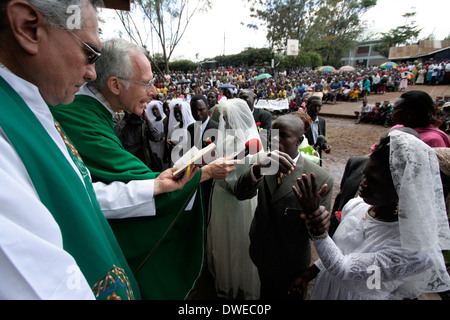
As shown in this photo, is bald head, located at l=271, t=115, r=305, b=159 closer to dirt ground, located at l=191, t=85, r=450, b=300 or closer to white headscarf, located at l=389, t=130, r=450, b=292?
white headscarf, located at l=389, t=130, r=450, b=292

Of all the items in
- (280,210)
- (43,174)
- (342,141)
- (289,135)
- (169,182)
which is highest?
(43,174)

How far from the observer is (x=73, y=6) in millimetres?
880

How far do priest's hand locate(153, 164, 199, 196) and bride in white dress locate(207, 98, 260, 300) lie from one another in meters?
0.86

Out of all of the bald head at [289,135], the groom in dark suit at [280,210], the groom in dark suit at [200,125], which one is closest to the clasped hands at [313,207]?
the groom in dark suit at [280,210]

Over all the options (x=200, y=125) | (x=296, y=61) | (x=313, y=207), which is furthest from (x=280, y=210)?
(x=296, y=61)

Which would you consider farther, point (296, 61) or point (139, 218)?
point (296, 61)

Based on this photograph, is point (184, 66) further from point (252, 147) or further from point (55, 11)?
point (55, 11)

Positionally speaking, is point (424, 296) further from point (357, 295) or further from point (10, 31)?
point (10, 31)

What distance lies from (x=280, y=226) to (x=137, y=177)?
1.14 meters

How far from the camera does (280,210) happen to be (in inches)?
70.6

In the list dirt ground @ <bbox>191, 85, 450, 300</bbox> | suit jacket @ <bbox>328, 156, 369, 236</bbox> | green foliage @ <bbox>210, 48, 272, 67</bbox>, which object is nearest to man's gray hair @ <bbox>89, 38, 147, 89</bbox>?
suit jacket @ <bbox>328, 156, 369, 236</bbox>

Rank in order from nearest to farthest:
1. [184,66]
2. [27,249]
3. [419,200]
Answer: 1. [27,249]
2. [419,200]
3. [184,66]

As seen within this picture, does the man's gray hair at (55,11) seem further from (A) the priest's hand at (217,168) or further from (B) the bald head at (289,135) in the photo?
(B) the bald head at (289,135)

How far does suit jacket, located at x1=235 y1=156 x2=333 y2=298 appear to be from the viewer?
5.86ft
